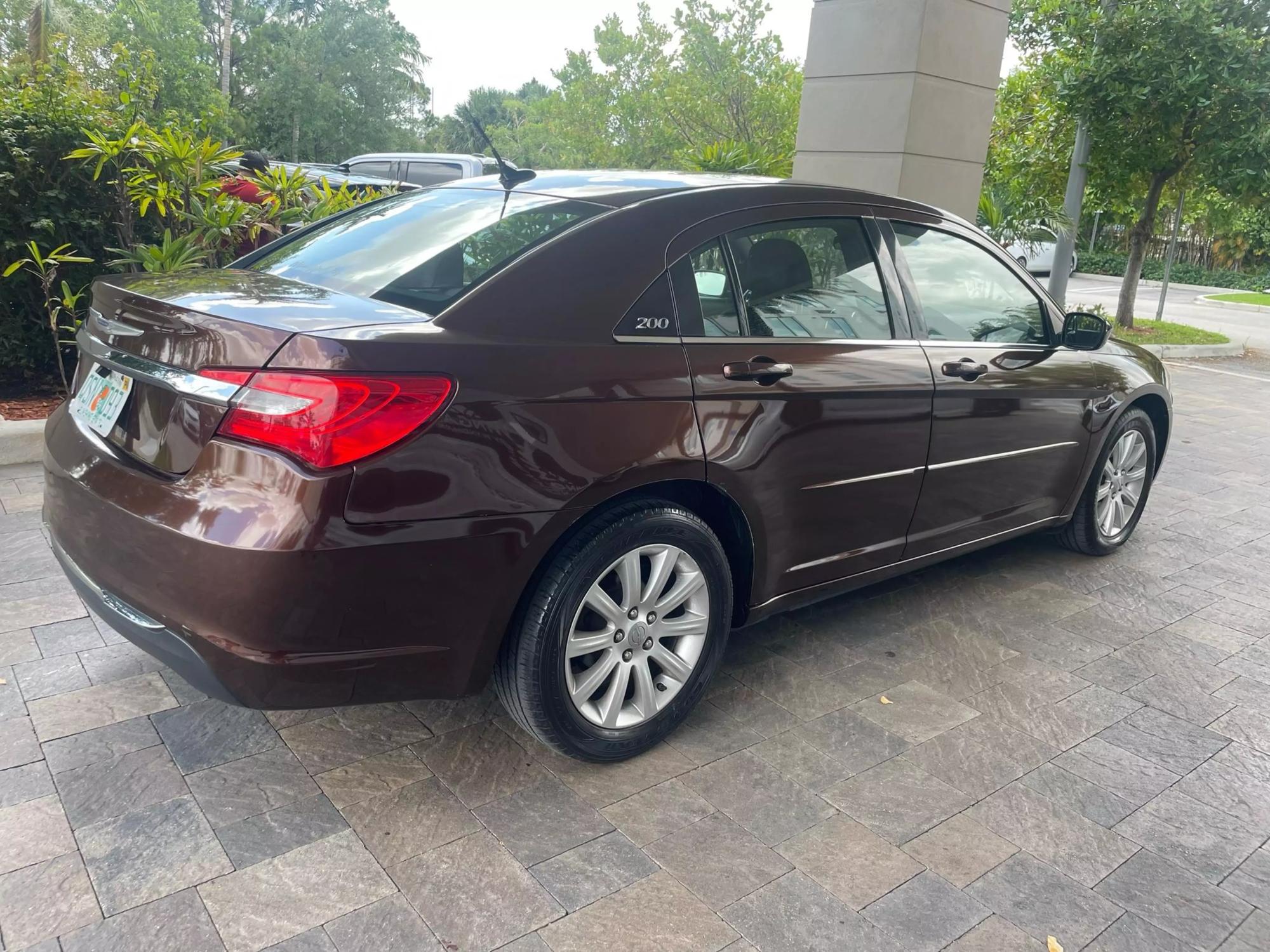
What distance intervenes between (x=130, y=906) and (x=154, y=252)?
4.14 m

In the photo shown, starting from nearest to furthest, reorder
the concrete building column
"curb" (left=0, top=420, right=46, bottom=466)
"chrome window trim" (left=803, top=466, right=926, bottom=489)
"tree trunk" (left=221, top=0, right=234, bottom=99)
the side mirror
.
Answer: "chrome window trim" (left=803, top=466, right=926, bottom=489) → the side mirror → "curb" (left=0, top=420, right=46, bottom=466) → the concrete building column → "tree trunk" (left=221, top=0, right=234, bottom=99)

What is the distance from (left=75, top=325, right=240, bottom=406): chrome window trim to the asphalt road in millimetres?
13183

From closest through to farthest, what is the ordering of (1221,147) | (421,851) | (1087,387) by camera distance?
(421,851)
(1087,387)
(1221,147)

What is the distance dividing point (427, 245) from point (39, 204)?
3.94m

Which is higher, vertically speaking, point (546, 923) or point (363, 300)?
point (363, 300)

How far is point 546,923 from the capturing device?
215 centimetres

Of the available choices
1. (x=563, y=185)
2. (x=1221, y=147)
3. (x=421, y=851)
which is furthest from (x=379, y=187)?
(x=1221, y=147)

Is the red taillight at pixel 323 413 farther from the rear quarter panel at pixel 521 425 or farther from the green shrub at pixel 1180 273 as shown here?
the green shrub at pixel 1180 273

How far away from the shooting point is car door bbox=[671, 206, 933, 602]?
2.81 meters

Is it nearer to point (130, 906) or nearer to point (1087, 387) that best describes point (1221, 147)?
point (1087, 387)

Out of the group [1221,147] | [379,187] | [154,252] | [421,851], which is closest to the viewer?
[421,851]

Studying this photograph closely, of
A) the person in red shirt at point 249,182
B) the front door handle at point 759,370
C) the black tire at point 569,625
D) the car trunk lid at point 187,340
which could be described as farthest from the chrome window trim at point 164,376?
the person in red shirt at point 249,182

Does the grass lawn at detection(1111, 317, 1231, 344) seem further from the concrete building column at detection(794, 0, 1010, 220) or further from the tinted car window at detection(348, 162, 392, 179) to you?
the tinted car window at detection(348, 162, 392, 179)

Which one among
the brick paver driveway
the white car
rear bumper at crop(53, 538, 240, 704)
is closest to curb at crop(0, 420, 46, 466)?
the brick paver driveway
